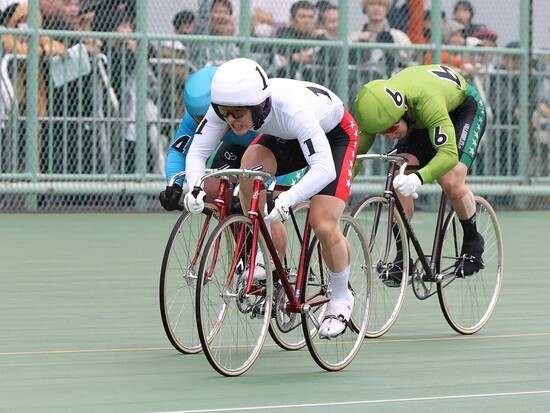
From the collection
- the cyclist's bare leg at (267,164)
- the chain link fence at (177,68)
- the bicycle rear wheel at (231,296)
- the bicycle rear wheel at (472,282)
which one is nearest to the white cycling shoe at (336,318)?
the bicycle rear wheel at (231,296)

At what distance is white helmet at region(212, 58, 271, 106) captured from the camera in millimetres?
7461

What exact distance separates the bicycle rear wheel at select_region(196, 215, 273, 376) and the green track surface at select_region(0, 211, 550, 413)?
0.35 ft

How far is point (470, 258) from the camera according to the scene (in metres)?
9.58

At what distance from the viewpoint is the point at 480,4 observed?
17484mm

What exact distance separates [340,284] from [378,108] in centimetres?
122

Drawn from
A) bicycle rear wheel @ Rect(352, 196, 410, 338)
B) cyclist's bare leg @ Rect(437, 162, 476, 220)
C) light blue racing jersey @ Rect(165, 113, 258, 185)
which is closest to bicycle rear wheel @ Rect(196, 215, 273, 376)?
light blue racing jersey @ Rect(165, 113, 258, 185)

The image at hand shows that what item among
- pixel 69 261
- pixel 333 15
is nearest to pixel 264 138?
pixel 69 261

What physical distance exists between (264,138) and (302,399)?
173 cm

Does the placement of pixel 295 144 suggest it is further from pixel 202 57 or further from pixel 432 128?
pixel 202 57

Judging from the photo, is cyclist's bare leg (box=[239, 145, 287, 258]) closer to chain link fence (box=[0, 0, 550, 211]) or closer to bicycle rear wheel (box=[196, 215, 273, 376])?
bicycle rear wheel (box=[196, 215, 273, 376])

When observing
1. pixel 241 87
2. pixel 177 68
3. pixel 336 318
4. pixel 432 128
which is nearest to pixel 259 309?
pixel 336 318

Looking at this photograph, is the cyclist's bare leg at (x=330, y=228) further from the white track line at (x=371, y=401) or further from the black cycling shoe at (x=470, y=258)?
the black cycling shoe at (x=470, y=258)

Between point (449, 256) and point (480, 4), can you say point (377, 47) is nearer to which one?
point (480, 4)

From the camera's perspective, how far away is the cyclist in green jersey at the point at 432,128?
8.83 metres
